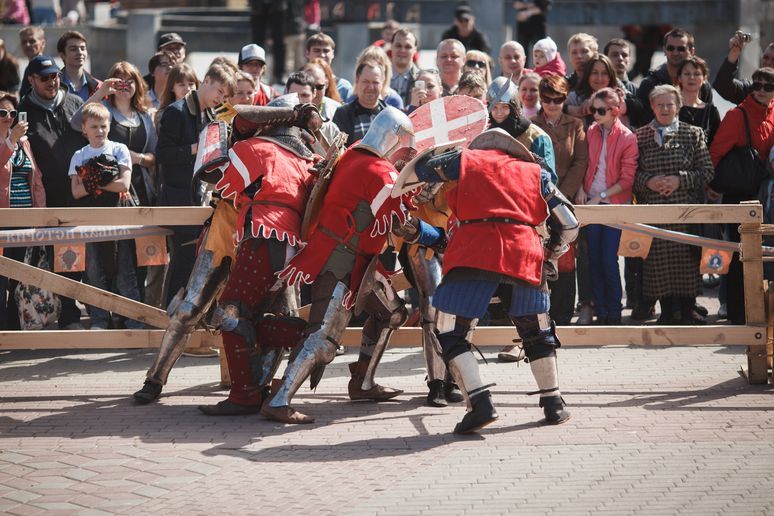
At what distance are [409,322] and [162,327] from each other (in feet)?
5.64

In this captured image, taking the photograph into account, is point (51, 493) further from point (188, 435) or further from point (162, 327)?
point (162, 327)

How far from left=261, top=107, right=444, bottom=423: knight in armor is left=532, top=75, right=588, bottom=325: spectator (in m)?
2.30

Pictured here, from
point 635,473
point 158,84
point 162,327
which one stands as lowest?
point 635,473

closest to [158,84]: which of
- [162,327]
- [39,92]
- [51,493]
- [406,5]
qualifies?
[39,92]

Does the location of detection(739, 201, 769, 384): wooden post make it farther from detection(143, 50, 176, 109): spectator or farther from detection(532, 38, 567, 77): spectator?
detection(143, 50, 176, 109): spectator

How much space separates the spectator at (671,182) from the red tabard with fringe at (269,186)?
10.2 feet

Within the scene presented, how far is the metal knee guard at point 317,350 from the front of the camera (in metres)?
6.89

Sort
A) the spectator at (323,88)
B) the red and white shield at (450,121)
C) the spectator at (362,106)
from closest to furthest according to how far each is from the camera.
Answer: the red and white shield at (450,121) < the spectator at (362,106) < the spectator at (323,88)

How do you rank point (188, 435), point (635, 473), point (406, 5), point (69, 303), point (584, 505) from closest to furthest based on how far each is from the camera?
point (584, 505)
point (635, 473)
point (188, 435)
point (69, 303)
point (406, 5)

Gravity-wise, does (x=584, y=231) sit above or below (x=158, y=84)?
below

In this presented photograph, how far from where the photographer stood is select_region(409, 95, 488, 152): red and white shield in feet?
23.4

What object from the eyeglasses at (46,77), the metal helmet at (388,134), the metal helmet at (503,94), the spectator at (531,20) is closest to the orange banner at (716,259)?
the metal helmet at (503,94)

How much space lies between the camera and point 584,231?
9.38m

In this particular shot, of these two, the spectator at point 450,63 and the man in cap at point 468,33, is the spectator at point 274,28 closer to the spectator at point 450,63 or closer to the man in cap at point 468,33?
the man in cap at point 468,33
